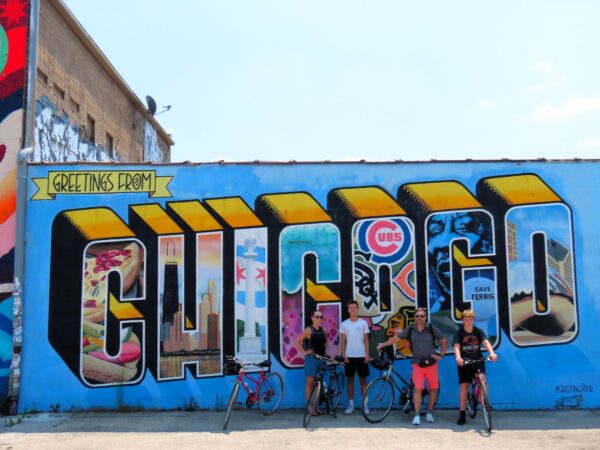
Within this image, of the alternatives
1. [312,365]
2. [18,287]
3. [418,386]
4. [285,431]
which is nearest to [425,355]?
[418,386]

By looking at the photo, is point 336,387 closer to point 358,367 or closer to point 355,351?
point 358,367

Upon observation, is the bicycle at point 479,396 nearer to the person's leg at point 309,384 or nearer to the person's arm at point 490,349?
the person's arm at point 490,349

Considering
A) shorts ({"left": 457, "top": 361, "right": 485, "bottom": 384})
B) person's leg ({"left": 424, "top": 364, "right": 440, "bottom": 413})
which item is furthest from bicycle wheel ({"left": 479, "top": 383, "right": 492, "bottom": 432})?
person's leg ({"left": 424, "top": 364, "right": 440, "bottom": 413})

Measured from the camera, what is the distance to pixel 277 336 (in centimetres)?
998

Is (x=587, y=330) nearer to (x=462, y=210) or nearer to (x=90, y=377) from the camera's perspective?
(x=462, y=210)

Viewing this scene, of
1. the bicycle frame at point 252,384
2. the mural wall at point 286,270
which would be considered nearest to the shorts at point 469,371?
the mural wall at point 286,270

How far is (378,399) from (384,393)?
0.47ft

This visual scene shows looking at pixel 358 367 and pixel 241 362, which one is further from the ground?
pixel 241 362

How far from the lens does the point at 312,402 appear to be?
8.85 metres

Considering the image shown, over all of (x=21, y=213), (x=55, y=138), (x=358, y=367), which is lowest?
(x=358, y=367)

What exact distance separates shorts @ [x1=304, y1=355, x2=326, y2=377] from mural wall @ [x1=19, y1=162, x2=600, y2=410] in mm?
488

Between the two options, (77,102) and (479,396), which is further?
(77,102)

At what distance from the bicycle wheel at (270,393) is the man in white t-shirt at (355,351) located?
1140 millimetres

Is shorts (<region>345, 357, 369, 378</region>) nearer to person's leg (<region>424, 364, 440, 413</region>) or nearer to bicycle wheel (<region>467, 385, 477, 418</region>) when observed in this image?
person's leg (<region>424, 364, 440, 413</region>)
